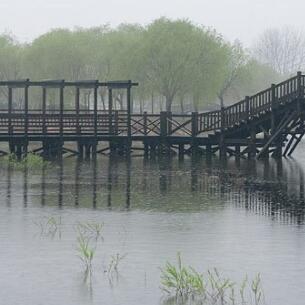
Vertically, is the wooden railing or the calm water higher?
the wooden railing

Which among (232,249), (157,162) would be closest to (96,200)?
(232,249)

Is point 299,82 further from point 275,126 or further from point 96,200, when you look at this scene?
point 96,200

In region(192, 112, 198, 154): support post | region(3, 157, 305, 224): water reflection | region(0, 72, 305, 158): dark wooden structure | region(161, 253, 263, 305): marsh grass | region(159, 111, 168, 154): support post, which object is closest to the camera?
region(161, 253, 263, 305): marsh grass

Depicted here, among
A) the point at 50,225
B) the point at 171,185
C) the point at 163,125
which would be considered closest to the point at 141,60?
the point at 163,125

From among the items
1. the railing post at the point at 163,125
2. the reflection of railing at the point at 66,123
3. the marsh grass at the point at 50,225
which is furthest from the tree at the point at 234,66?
the marsh grass at the point at 50,225

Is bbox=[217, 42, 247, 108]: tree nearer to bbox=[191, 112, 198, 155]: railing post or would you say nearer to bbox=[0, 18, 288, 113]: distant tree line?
bbox=[0, 18, 288, 113]: distant tree line

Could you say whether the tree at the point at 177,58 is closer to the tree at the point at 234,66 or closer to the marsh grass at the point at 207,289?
the tree at the point at 234,66

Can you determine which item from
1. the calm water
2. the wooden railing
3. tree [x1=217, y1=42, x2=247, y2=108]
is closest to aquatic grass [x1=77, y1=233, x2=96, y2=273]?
the calm water

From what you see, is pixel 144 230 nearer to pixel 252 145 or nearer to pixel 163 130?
pixel 252 145

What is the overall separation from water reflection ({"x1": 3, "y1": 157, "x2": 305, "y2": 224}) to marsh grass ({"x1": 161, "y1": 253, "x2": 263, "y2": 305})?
8151mm

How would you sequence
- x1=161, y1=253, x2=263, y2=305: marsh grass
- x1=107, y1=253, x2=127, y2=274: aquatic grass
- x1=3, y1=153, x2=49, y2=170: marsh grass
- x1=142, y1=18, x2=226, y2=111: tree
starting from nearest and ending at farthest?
x1=161, y1=253, x2=263, y2=305: marsh grass
x1=107, y1=253, x2=127, y2=274: aquatic grass
x1=3, y1=153, x2=49, y2=170: marsh grass
x1=142, y1=18, x2=226, y2=111: tree

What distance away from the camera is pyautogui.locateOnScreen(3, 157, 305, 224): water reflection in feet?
98.6

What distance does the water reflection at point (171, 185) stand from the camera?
30064 mm

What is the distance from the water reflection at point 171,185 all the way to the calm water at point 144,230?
4cm
